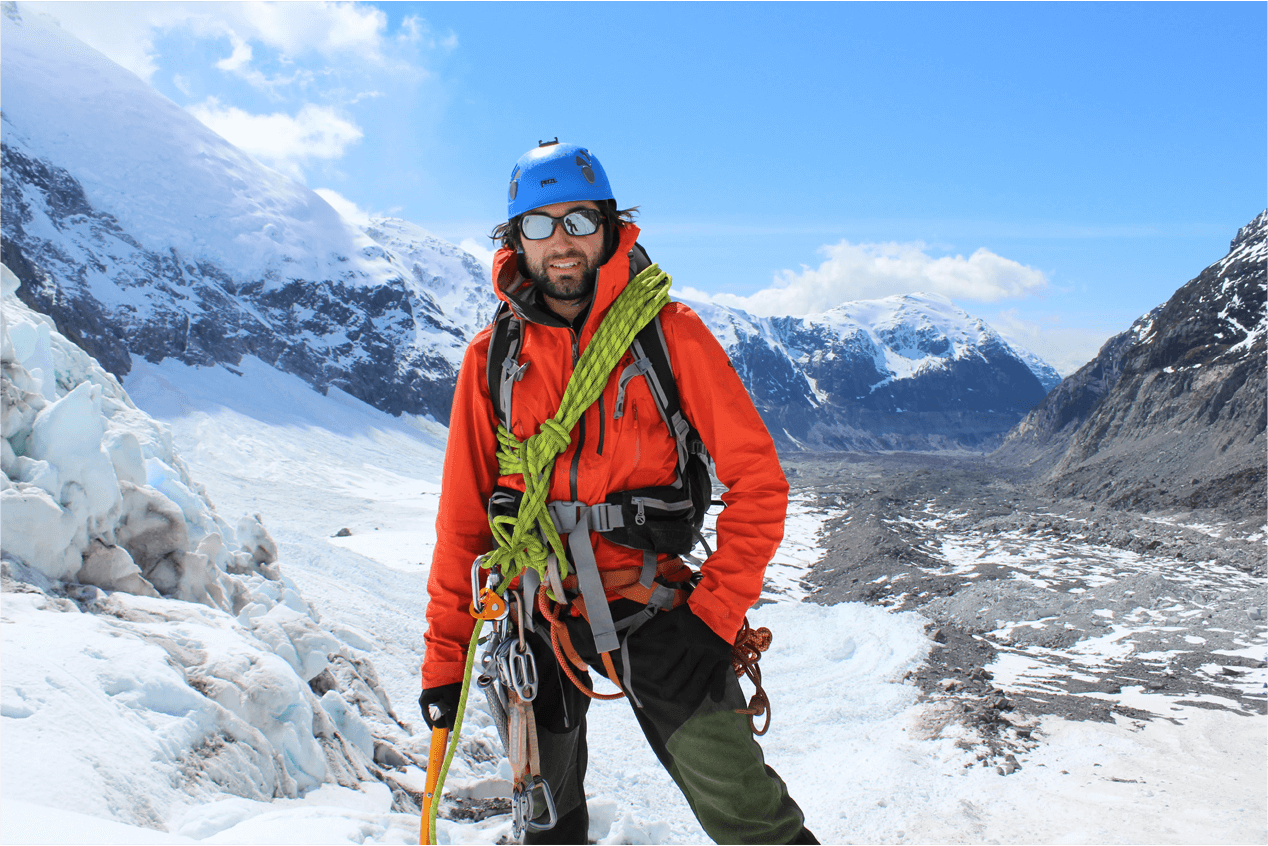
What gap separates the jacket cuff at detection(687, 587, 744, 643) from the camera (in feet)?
8.73

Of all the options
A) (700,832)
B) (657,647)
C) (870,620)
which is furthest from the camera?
(870,620)

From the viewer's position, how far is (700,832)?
743 cm

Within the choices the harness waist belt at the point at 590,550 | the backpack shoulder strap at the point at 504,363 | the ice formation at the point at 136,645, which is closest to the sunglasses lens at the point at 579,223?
the backpack shoulder strap at the point at 504,363

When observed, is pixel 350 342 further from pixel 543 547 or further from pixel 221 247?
pixel 543 547

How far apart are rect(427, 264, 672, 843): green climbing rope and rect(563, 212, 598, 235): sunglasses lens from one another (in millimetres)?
289

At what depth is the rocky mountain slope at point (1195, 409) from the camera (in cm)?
4291

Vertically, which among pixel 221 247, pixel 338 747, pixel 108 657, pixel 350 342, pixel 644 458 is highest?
pixel 221 247

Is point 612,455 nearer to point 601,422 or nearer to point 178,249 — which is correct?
point 601,422

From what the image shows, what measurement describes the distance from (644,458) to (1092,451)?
247 feet

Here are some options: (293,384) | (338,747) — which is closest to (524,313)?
(338,747)

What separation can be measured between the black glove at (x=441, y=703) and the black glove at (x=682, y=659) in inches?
30.9

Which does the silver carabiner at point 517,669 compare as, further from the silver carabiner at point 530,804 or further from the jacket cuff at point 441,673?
the silver carabiner at point 530,804

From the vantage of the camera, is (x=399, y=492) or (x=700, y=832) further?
(x=399, y=492)

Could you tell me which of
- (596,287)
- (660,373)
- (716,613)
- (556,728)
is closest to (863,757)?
(556,728)
